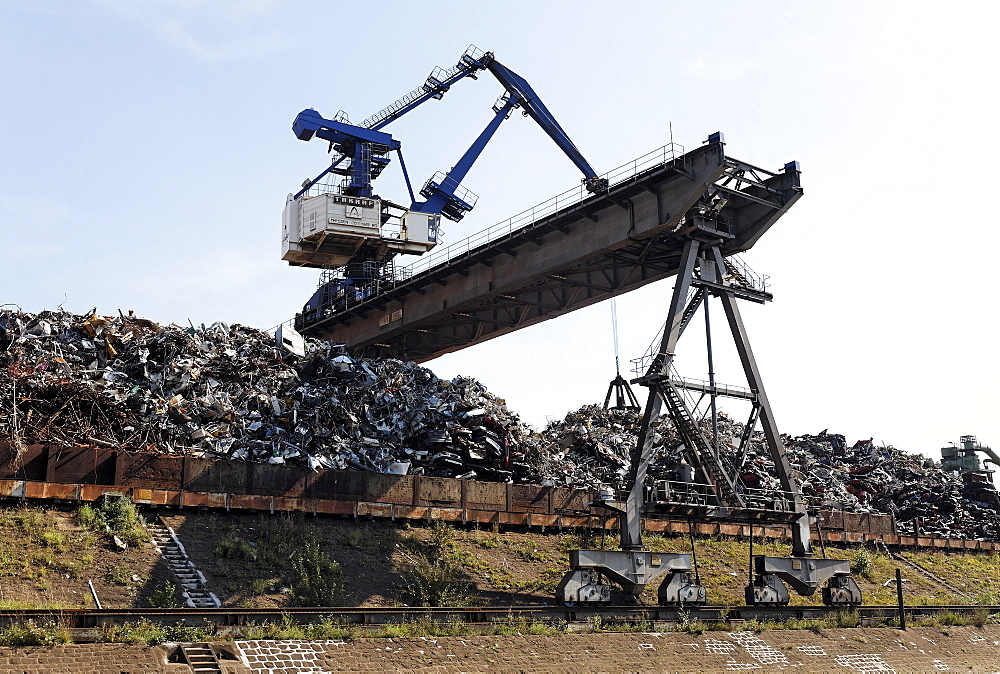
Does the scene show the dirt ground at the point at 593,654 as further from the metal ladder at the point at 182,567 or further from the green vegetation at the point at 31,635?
the metal ladder at the point at 182,567

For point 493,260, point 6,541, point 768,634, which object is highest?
point 493,260

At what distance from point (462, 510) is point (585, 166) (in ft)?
64.1

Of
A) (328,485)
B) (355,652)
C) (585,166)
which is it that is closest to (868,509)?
(585,166)

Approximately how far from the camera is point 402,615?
54.2ft

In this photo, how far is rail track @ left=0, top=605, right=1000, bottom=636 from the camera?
1311cm

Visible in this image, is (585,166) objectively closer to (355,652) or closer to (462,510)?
(462,510)

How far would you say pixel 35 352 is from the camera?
86.9 feet

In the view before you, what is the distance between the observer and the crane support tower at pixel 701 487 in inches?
930

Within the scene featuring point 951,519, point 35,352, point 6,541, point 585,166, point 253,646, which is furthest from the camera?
point 951,519

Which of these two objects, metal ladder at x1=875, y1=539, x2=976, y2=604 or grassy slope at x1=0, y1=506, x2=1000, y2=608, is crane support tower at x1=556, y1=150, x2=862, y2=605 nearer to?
grassy slope at x1=0, y1=506, x2=1000, y2=608

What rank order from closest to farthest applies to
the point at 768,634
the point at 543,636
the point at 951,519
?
the point at 543,636 < the point at 768,634 < the point at 951,519

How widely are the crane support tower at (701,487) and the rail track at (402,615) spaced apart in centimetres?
153

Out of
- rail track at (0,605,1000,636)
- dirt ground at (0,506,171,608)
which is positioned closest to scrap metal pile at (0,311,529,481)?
dirt ground at (0,506,171,608)

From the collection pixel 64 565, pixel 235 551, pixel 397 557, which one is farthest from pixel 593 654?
pixel 64 565
